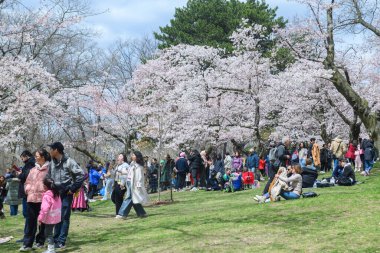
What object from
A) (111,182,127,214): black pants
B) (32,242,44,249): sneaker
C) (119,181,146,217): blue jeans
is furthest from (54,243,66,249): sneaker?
(111,182,127,214): black pants

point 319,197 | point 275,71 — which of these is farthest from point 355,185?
point 275,71

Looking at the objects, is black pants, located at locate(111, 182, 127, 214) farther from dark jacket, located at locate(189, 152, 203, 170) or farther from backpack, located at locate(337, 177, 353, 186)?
dark jacket, located at locate(189, 152, 203, 170)

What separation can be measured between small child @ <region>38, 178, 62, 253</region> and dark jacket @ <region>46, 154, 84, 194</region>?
11.3 inches

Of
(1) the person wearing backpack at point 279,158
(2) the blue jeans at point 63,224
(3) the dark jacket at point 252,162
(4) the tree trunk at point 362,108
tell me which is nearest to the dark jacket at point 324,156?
(3) the dark jacket at point 252,162

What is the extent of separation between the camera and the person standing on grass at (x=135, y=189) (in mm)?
10812

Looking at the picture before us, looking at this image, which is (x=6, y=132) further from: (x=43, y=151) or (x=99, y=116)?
(x=43, y=151)

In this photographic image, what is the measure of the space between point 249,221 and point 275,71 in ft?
77.5

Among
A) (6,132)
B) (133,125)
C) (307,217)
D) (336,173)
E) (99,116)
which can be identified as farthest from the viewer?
(99,116)

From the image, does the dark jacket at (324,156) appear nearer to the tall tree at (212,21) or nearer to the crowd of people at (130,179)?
the crowd of people at (130,179)

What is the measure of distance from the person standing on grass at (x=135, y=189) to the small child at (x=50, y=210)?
12.8 ft

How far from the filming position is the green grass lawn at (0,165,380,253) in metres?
6.24

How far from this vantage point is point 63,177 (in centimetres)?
725

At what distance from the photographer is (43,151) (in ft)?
24.4

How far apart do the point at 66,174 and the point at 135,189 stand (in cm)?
365
